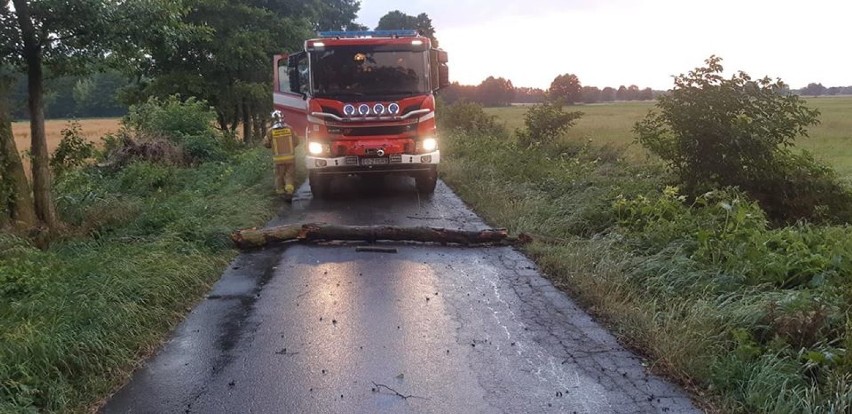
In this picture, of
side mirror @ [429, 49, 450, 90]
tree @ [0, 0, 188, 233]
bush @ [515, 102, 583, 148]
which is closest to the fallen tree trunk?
tree @ [0, 0, 188, 233]

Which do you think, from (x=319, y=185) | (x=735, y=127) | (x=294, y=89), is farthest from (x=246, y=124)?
(x=735, y=127)

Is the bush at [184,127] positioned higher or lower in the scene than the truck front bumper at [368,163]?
higher

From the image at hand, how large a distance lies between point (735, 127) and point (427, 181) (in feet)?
17.8

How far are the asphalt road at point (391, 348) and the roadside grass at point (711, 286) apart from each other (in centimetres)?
27

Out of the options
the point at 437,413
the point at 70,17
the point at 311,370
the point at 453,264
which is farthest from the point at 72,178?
the point at 437,413

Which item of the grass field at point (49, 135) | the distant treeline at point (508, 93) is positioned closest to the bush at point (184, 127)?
the grass field at point (49, 135)

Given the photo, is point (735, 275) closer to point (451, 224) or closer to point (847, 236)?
point (847, 236)

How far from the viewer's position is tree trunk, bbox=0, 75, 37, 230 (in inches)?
281

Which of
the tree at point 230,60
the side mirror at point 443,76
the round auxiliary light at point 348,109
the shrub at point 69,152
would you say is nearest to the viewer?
the shrub at point 69,152

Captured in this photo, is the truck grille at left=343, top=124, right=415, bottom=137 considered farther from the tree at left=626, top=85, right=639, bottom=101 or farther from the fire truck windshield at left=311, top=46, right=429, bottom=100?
the tree at left=626, top=85, right=639, bottom=101

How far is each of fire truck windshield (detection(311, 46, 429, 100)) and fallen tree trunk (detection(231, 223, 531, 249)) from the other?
3.27 meters

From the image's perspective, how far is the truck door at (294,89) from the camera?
11141mm

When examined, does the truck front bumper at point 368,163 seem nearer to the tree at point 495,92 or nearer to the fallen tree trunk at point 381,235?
the fallen tree trunk at point 381,235

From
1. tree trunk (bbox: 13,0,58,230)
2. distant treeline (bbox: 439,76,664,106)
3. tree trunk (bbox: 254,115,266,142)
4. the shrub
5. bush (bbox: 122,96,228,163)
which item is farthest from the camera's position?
distant treeline (bbox: 439,76,664,106)
